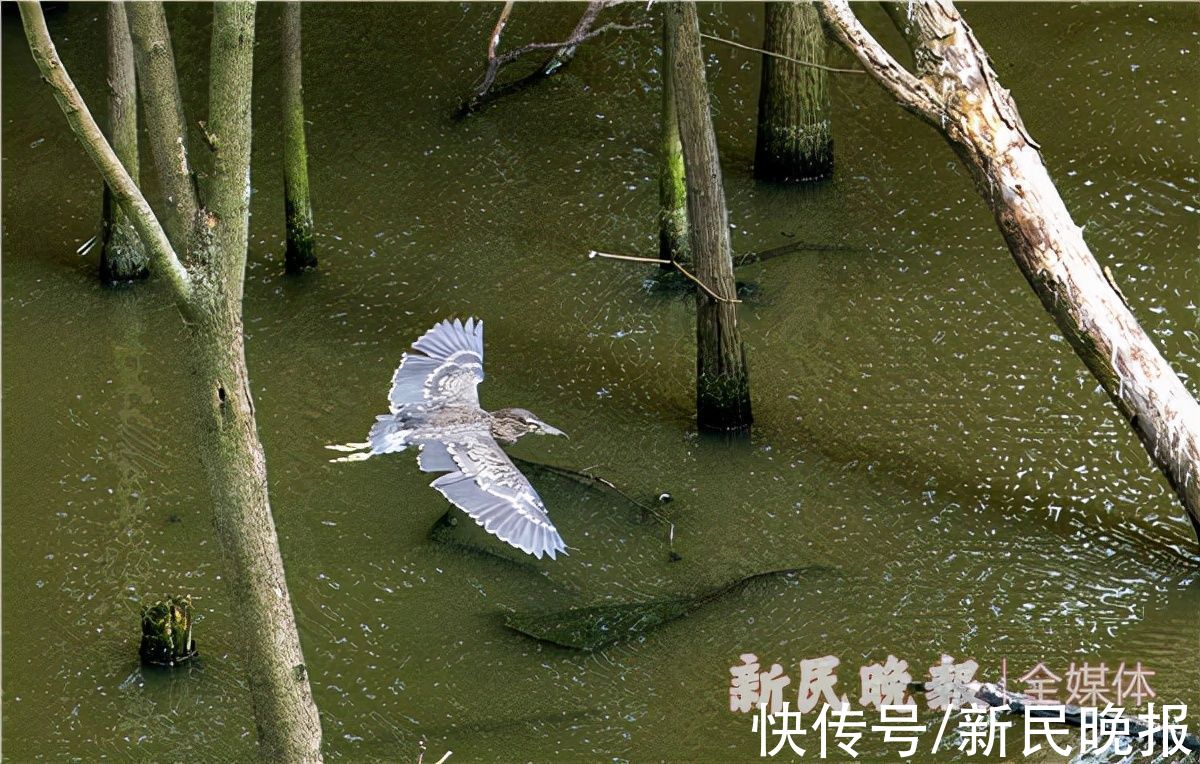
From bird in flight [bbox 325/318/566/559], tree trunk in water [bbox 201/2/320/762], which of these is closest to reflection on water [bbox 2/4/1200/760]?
bird in flight [bbox 325/318/566/559]

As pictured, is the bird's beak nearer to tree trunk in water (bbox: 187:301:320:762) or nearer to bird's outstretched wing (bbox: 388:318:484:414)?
bird's outstretched wing (bbox: 388:318:484:414)

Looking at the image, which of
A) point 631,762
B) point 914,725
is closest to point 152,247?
point 631,762

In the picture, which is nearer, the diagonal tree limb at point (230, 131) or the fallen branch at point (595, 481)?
the diagonal tree limb at point (230, 131)

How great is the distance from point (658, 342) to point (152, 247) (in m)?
4.28

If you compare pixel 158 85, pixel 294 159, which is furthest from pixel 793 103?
pixel 158 85

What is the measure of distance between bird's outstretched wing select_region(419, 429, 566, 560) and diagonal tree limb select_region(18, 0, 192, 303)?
2000 mm

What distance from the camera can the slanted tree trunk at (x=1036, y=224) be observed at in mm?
6195

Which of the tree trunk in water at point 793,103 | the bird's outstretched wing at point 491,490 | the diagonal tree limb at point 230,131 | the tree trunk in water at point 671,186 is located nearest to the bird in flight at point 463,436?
the bird's outstretched wing at point 491,490

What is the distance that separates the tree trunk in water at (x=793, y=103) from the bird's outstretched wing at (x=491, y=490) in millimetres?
3313

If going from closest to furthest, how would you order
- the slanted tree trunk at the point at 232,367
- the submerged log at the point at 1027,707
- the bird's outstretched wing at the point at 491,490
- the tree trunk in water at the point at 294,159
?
the slanted tree trunk at the point at 232,367 < the submerged log at the point at 1027,707 < the bird's outstretched wing at the point at 491,490 < the tree trunk in water at the point at 294,159

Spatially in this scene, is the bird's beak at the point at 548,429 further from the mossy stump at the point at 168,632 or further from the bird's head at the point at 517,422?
the mossy stump at the point at 168,632

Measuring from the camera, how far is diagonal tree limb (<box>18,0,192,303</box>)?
12.7 ft

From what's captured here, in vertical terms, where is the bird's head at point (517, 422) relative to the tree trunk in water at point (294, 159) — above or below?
below

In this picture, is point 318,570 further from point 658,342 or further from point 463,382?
point 658,342
